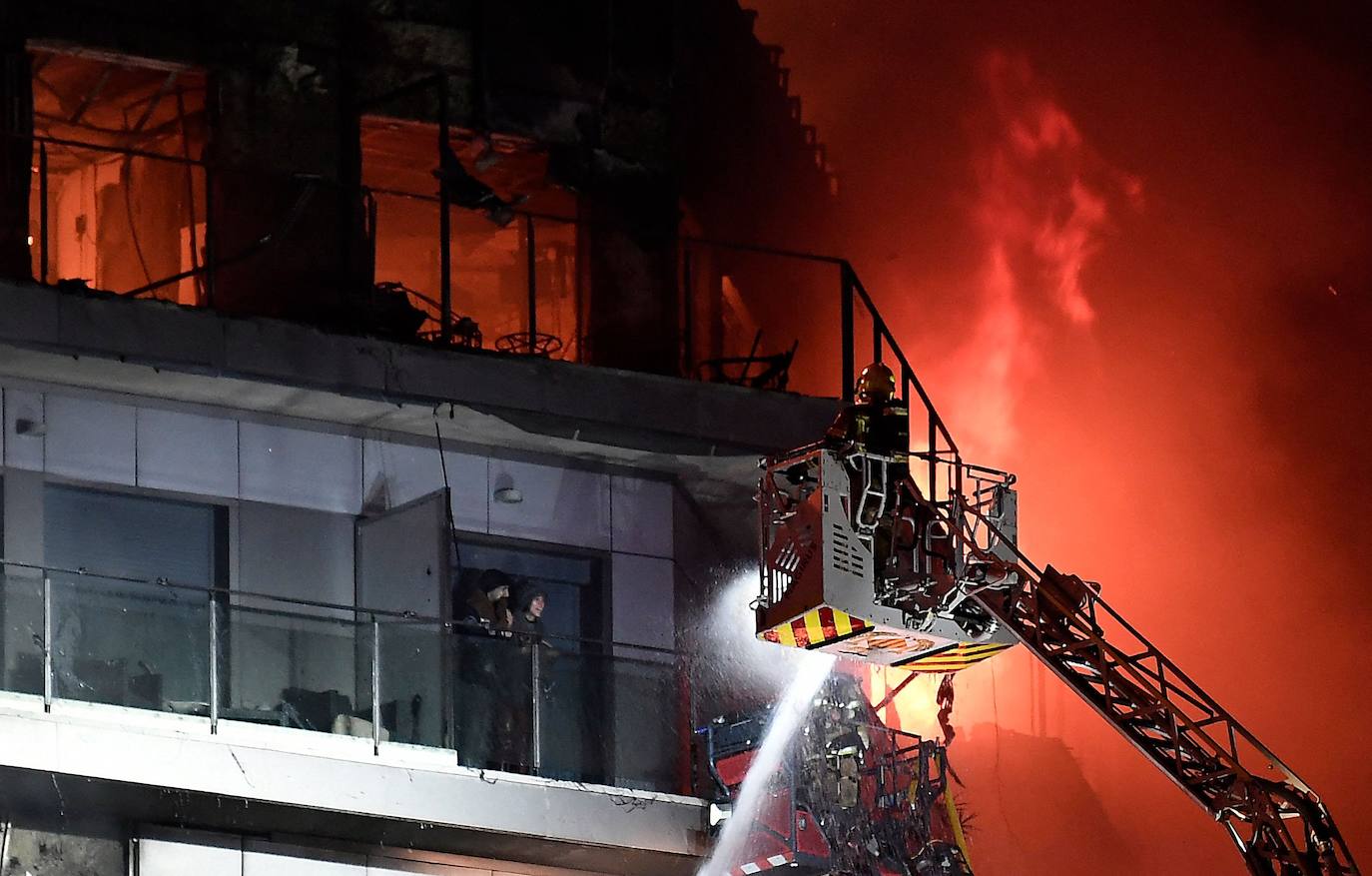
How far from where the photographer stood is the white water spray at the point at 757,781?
1027 inches

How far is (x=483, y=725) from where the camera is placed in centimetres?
2475

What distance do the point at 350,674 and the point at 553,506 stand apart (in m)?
3.96

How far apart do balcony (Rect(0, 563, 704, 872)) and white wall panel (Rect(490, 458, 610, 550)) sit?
1.26 metres

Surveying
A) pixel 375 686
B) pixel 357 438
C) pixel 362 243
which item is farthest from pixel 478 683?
pixel 362 243

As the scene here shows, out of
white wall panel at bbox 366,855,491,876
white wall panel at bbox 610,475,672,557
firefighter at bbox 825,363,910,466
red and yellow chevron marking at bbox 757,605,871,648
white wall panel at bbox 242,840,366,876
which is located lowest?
white wall panel at bbox 366,855,491,876

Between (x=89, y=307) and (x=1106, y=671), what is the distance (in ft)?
27.1

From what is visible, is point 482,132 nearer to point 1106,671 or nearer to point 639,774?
point 639,774

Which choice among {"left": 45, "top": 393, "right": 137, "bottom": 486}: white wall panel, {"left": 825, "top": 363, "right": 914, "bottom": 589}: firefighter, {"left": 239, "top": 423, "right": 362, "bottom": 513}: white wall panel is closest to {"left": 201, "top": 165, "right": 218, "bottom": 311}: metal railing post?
{"left": 239, "top": 423, "right": 362, "bottom": 513}: white wall panel

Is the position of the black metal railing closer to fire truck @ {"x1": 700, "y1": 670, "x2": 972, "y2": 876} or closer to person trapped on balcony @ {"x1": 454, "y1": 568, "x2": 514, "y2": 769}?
fire truck @ {"x1": 700, "y1": 670, "x2": 972, "y2": 876}

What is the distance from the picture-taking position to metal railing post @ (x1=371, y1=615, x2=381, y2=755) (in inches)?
949

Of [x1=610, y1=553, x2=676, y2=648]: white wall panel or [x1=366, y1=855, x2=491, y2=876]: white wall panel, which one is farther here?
[x1=610, y1=553, x2=676, y2=648]: white wall panel

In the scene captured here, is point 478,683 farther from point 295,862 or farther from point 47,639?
point 47,639

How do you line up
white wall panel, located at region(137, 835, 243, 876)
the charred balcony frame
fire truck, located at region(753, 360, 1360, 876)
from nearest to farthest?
fire truck, located at region(753, 360, 1360, 876)
white wall panel, located at region(137, 835, 243, 876)
the charred balcony frame

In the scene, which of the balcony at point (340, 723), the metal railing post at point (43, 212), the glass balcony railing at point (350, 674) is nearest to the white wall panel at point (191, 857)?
the balcony at point (340, 723)
